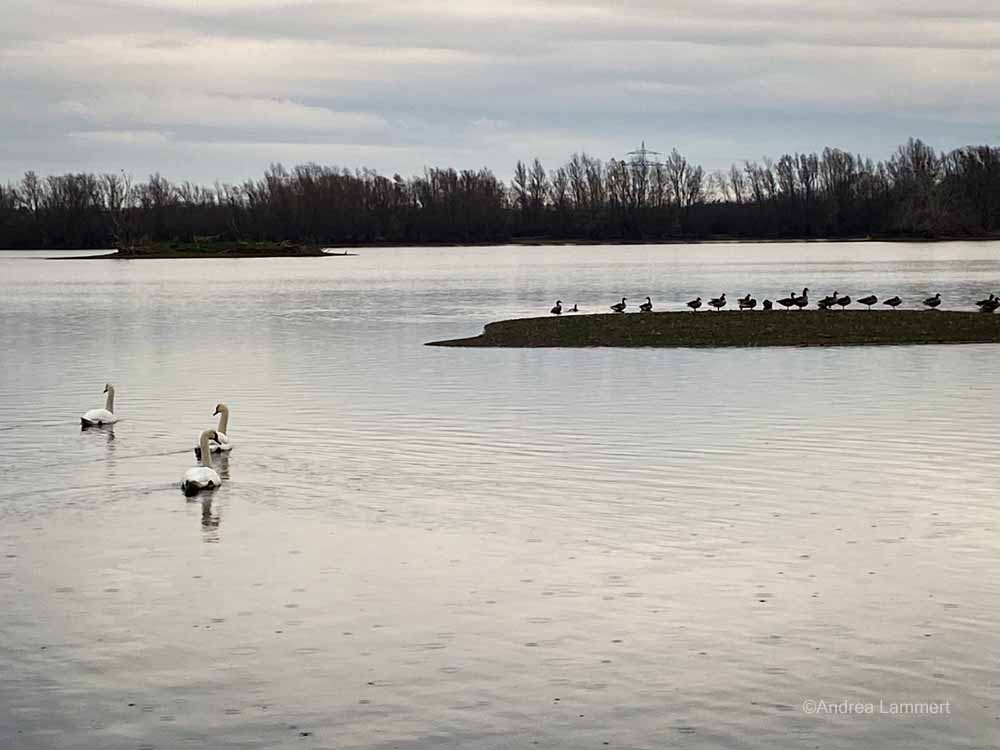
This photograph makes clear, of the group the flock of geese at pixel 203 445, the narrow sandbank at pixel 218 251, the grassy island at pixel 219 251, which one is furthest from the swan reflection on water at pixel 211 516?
the narrow sandbank at pixel 218 251

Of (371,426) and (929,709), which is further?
(371,426)

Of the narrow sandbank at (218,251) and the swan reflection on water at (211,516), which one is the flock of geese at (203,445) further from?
the narrow sandbank at (218,251)

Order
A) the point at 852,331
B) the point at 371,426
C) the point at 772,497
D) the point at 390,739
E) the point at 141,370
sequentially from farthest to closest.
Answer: the point at 852,331 < the point at 141,370 < the point at 371,426 < the point at 772,497 < the point at 390,739

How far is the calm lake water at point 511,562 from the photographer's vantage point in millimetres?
7695

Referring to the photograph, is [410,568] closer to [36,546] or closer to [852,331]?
[36,546]

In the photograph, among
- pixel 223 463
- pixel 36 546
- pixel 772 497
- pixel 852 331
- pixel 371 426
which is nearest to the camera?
pixel 36 546

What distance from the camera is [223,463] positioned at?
616 inches

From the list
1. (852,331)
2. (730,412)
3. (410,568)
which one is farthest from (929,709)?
(852,331)

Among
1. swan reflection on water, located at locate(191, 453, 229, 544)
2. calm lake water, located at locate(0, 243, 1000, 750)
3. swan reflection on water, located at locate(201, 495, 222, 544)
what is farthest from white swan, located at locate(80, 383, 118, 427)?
swan reflection on water, located at locate(201, 495, 222, 544)

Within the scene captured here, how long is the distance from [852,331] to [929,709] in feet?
76.0

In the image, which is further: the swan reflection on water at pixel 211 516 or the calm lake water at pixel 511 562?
the swan reflection on water at pixel 211 516

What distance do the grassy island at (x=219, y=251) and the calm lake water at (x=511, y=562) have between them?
4280 inches

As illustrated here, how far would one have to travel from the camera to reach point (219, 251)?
440 feet

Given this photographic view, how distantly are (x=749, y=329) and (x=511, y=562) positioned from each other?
2081cm
